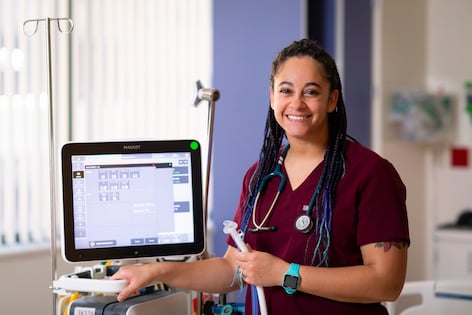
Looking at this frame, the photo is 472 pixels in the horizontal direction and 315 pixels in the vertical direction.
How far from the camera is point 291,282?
5.34 feet

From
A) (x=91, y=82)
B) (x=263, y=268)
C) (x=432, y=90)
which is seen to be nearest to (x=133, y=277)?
(x=263, y=268)

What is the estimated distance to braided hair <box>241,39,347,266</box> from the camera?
169cm

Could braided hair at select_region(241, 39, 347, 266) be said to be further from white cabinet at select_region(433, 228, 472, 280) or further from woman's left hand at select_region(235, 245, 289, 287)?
white cabinet at select_region(433, 228, 472, 280)

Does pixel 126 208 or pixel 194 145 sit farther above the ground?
pixel 194 145

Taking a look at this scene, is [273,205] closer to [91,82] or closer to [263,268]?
[263,268]

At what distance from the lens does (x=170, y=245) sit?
5.79 feet

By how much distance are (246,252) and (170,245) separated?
0.68 ft

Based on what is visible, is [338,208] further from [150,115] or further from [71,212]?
[150,115]

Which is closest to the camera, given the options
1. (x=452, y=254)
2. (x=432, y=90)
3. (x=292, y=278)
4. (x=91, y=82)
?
(x=292, y=278)

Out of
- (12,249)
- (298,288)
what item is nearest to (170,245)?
(298,288)

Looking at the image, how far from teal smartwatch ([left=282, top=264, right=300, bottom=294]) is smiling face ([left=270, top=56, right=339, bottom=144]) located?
0.33 meters

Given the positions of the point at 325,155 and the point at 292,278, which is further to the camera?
the point at 325,155

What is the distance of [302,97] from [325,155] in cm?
16

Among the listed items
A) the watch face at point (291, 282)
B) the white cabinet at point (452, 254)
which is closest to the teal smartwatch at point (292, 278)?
the watch face at point (291, 282)
